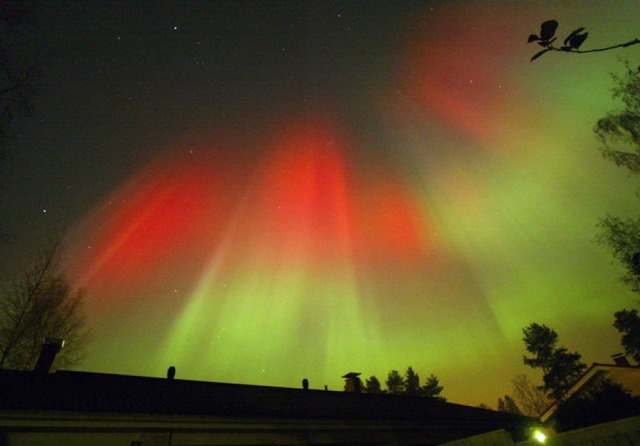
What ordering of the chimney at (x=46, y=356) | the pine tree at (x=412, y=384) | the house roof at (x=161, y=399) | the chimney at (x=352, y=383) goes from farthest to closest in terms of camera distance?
the pine tree at (x=412, y=384) < the chimney at (x=352, y=383) < the chimney at (x=46, y=356) < the house roof at (x=161, y=399)

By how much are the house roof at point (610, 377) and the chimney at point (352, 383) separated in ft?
46.5

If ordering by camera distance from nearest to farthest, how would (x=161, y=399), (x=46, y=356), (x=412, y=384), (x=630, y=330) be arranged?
(x=161, y=399) < (x=46, y=356) < (x=630, y=330) < (x=412, y=384)

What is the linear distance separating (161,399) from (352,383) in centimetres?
1416

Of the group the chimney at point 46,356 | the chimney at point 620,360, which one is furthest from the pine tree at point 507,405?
the chimney at point 46,356

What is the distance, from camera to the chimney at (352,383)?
67.2ft

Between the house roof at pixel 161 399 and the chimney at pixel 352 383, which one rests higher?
the chimney at pixel 352 383

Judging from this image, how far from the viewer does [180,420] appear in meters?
8.22

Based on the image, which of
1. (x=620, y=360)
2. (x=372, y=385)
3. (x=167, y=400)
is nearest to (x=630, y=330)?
(x=620, y=360)

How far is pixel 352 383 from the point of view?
20.8m

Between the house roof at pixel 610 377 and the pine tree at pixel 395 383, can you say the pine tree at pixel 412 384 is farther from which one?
the house roof at pixel 610 377

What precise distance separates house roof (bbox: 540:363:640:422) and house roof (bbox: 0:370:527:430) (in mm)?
12050

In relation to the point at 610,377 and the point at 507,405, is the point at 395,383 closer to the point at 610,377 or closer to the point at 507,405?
the point at 610,377

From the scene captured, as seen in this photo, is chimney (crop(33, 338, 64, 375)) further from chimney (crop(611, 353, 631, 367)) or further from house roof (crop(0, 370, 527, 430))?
chimney (crop(611, 353, 631, 367))

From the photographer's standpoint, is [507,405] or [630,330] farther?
[507,405]
